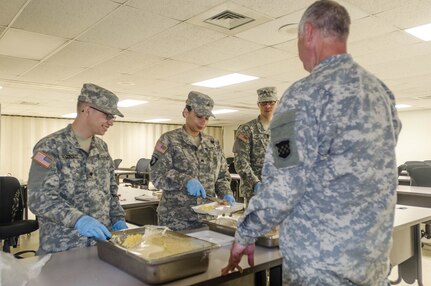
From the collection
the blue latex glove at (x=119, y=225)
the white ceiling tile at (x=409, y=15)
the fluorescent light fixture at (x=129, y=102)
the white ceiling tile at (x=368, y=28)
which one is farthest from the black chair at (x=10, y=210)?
the fluorescent light fixture at (x=129, y=102)

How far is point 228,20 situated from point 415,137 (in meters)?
8.80

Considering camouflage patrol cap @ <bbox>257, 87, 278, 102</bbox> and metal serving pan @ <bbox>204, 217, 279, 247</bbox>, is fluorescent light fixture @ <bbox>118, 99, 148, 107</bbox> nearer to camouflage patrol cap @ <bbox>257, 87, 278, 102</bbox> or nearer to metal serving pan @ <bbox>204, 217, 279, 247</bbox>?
camouflage patrol cap @ <bbox>257, 87, 278, 102</bbox>

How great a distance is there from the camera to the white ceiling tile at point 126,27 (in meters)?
3.04

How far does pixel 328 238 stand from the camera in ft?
3.55

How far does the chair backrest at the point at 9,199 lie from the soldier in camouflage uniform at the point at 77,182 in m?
2.19

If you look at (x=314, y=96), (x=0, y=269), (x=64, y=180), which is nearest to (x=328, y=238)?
(x=314, y=96)

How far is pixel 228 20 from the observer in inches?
126

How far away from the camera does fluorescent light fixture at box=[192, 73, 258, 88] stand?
544 cm

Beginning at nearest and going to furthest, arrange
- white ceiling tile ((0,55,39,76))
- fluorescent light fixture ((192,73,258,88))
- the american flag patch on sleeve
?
the american flag patch on sleeve, white ceiling tile ((0,55,39,76)), fluorescent light fixture ((192,73,258,88))

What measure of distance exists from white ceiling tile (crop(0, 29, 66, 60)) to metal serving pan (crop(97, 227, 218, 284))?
2.88 meters

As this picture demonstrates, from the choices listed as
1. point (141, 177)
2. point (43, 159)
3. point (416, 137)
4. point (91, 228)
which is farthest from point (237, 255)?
point (416, 137)

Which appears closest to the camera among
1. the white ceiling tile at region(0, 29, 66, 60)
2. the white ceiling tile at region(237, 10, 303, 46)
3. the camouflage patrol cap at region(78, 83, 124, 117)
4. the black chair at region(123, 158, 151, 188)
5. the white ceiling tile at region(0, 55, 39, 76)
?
the camouflage patrol cap at region(78, 83, 124, 117)

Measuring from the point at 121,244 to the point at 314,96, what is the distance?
0.95m

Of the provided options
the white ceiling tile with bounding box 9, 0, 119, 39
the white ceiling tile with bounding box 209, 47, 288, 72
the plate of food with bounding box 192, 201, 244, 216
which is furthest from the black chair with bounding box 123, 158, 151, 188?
the plate of food with bounding box 192, 201, 244, 216
